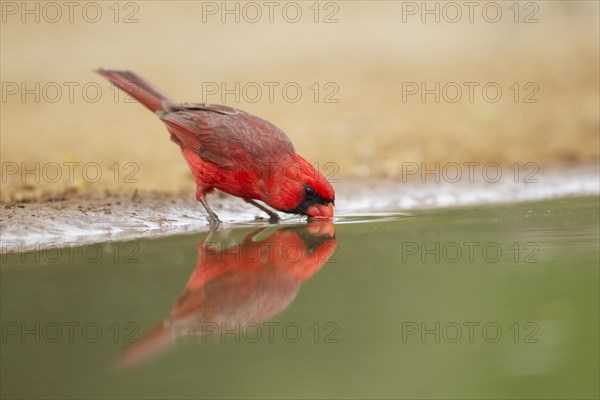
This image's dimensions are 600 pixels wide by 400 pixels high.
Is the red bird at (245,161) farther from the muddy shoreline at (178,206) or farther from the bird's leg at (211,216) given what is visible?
the muddy shoreline at (178,206)

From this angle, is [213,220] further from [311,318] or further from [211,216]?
[311,318]

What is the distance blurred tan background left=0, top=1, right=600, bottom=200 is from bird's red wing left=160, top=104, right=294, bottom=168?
3.76 feet

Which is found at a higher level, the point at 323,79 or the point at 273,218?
the point at 323,79

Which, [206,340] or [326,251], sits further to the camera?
[326,251]

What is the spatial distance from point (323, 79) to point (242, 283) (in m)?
8.01

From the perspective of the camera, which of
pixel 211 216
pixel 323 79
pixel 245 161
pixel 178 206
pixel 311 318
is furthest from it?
pixel 323 79

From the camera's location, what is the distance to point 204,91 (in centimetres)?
1176

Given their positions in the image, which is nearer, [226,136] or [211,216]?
[226,136]

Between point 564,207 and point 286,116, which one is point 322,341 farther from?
point 286,116

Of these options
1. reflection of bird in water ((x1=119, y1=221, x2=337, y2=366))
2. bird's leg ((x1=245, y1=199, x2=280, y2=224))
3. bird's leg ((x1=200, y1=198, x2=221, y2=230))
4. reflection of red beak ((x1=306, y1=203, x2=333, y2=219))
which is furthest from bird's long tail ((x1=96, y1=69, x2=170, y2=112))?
reflection of red beak ((x1=306, y1=203, x2=333, y2=219))

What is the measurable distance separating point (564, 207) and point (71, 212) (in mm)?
3372

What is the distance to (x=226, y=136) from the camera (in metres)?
6.31

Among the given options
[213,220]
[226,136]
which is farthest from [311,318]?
[213,220]

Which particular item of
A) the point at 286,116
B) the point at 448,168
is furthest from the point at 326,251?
the point at 286,116
